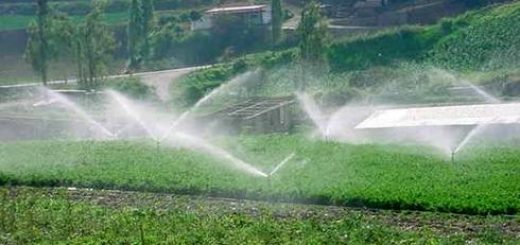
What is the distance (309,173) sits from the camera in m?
26.1

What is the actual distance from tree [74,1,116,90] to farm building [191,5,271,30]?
34.6ft

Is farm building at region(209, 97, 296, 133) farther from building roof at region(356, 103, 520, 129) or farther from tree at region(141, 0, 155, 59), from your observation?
tree at region(141, 0, 155, 59)

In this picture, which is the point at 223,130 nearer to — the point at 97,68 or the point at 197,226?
the point at 97,68

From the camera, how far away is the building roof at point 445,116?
31.7 metres

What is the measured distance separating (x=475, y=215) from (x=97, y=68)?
31.5 m

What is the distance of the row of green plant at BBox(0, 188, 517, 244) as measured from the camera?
19.0 meters

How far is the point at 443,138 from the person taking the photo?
101 feet

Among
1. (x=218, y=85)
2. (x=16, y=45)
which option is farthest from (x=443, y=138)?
(x=16, y=45)

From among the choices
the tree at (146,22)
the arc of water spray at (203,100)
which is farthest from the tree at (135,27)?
the arc of water spray at (203,100)

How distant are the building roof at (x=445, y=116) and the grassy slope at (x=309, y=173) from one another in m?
3.20

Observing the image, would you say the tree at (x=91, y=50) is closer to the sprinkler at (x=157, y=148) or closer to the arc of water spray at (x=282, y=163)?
the sprinkler at (x=157, y=148)

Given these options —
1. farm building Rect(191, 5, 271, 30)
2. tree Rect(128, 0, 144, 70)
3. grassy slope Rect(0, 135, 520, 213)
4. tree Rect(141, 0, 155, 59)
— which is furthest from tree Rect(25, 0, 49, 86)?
grassy slope Rect(0, 135, 520, 213)

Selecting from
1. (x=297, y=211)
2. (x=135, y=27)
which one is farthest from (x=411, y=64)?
(x=297, y=211)

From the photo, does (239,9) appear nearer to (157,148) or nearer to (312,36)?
(312,36)
